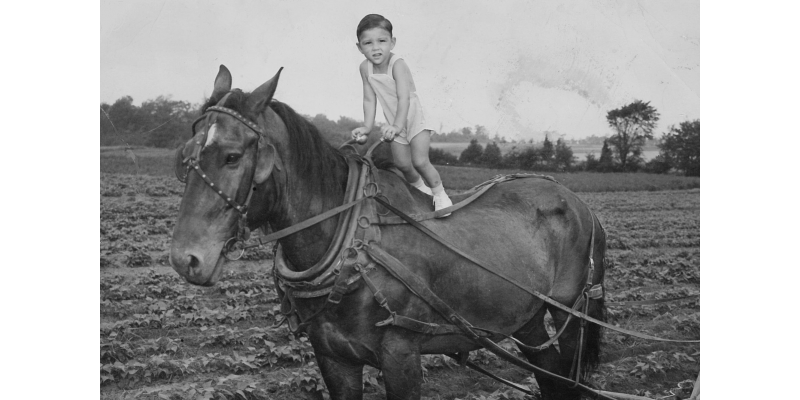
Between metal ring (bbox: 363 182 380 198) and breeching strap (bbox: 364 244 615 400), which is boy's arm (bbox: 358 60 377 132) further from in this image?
breeching strap (bbox: 364 244 615 400)

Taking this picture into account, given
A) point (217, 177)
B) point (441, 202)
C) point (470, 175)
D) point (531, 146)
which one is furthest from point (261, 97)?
point (531, 146)

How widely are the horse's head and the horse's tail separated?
206cm

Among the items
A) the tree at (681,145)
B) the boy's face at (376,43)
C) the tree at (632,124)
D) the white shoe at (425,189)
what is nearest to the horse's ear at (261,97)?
the boy's face at (376,43)

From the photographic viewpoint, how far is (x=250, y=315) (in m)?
5.37

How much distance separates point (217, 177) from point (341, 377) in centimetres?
111

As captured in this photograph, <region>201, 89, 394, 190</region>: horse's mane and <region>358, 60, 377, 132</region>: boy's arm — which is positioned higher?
<region>358, 60, 377, 132</region>: boy's arm

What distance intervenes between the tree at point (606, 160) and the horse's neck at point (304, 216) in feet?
15.7

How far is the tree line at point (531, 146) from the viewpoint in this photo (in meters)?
5.34

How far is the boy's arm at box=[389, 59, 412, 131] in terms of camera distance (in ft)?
8.74

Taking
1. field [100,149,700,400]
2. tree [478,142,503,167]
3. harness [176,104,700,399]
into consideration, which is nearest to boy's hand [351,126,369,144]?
harness [176,104,700,399]

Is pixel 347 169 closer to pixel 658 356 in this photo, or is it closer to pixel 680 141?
pixel 658 356

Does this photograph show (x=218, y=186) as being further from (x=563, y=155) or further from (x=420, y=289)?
(x=563, y=155)

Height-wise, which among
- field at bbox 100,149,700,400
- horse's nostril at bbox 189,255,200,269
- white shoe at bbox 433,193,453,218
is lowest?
field at bbox 100,149,700,400

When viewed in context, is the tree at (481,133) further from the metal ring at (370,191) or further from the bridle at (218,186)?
the bridle at (218,186)
